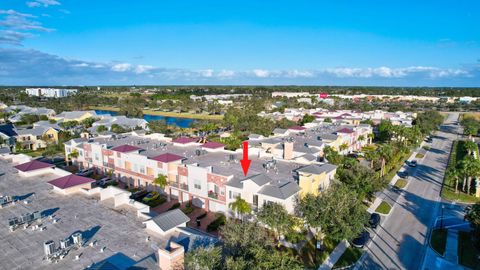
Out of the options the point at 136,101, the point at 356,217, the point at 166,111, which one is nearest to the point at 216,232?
the point at 356,217

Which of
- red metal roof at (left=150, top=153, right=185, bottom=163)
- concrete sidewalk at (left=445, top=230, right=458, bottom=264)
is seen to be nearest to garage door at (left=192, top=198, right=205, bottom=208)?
red metal roof at (left=150, top=153, right=185, bottom=163)

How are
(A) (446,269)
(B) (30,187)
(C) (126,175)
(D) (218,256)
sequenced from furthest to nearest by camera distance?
(C) (126,175)
(B) (30,187)
(A) (446,269)
(D) (218,256)

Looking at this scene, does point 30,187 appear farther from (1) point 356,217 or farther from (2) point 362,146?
(2) point 362,146

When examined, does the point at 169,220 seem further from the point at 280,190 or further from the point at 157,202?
the point at 157,202

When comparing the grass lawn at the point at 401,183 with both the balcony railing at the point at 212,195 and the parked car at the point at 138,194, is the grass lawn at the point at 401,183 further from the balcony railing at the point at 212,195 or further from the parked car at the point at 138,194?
the parked car at the point at 138,194

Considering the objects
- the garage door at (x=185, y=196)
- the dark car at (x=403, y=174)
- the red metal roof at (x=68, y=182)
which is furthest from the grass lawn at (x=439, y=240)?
the red metal roof at (x=68, y=182)

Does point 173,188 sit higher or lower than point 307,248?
higher

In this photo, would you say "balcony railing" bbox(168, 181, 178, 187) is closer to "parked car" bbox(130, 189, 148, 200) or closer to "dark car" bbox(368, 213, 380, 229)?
"parked car" bbox(130, 189, 148, 200)
